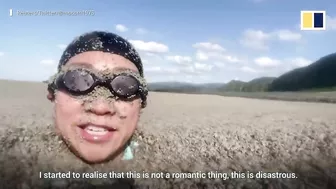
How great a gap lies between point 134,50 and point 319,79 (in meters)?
1.32

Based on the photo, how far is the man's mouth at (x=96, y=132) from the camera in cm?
171

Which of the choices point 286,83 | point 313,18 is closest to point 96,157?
point 286,83

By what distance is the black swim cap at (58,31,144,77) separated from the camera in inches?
67.6

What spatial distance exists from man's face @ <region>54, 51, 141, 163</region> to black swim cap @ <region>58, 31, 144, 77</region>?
0.03 m

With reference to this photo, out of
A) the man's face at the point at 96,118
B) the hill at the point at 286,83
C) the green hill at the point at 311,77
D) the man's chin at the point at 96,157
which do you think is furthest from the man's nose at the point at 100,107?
the green hill at the point at 311,77

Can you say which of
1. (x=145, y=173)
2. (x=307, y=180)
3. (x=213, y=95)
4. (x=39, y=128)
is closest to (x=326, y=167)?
(x=307, y=180)

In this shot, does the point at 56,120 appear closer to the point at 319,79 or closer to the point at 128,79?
the point at 128,79

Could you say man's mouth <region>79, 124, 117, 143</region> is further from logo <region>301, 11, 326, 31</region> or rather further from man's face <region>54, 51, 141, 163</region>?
logo <region>301, 11, 326, 31</region>

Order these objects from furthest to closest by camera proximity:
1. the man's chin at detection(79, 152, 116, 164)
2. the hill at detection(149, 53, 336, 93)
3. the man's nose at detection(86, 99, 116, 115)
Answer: the hill at detection(149, 53, 336, 93), the man's chin at detection(79, 152, 116, 164), the man's nose at detection(86, 99, 116, 115)

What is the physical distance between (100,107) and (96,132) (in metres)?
0.14

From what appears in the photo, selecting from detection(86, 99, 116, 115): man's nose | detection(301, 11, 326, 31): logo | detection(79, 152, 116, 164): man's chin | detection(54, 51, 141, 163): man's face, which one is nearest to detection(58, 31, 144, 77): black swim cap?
detection(54, 51, 141, 163): man's face

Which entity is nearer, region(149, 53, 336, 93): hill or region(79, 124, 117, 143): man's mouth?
region(79, 124, 117, 143): man's mouth

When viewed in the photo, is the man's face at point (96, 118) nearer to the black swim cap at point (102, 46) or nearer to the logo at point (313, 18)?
the black swim cap at point (102, 46)

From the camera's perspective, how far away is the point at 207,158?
6.55ft
